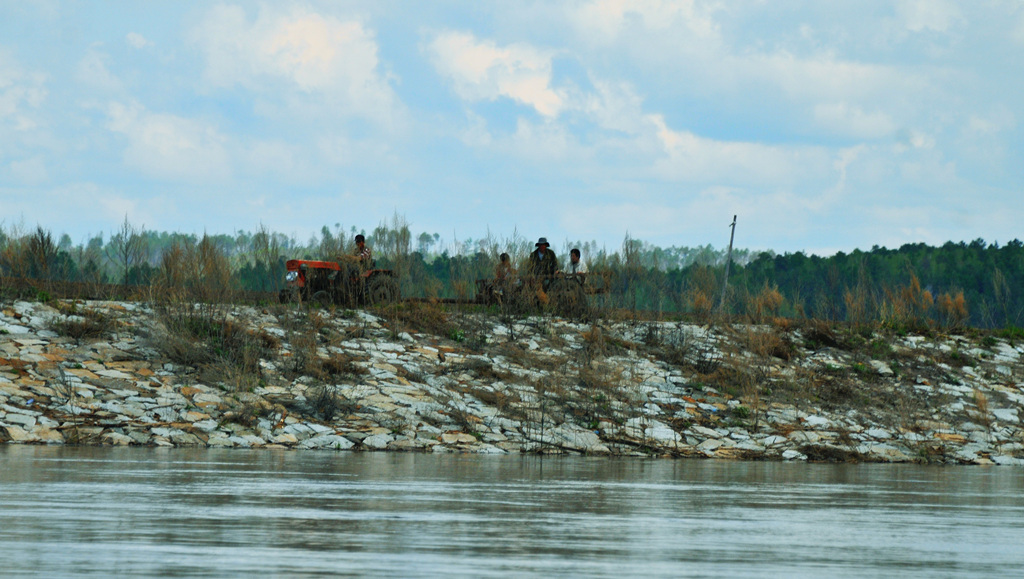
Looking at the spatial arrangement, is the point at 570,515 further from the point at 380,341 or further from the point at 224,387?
the point at 380,341

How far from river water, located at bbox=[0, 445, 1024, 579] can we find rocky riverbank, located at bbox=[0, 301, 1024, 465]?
3.98 m

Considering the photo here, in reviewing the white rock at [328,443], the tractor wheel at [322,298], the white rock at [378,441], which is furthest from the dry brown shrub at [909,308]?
the white rock at [328,443]

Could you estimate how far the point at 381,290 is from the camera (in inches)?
896

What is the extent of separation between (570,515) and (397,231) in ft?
59.3

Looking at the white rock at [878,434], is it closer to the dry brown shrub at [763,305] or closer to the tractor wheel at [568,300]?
the dry brown shrub at [763,305]

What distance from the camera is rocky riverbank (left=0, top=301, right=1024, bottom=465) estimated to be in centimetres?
1536

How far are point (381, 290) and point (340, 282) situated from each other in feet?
2.96

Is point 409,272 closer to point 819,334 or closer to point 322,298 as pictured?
point 322,298

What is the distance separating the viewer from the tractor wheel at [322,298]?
72.7 ft

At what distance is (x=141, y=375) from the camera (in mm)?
16578

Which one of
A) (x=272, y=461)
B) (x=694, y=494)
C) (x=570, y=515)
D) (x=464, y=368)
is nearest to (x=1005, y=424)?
(x=464, y=368)

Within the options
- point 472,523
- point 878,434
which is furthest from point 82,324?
point 878,434

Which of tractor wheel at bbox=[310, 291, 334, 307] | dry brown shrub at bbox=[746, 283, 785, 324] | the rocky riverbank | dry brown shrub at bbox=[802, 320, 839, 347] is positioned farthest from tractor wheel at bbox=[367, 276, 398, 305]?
dry brown shrub at bbox=[802, 320, 839, 347]

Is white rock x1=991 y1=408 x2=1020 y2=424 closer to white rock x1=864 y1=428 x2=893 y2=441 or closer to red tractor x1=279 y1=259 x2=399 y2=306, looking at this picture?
white rock x1=864 y1=428 x2=893 y2=441
